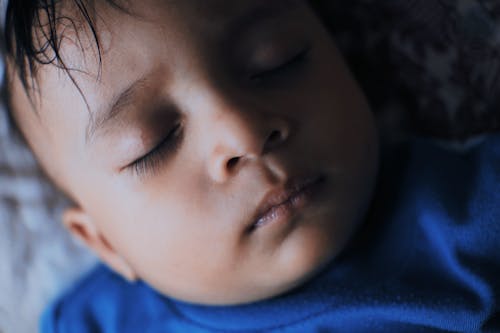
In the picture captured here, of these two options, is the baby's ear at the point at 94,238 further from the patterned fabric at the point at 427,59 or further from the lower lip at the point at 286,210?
the patterned fabric at the point at 427,59

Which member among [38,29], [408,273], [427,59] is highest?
[38,29]

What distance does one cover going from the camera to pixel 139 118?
78 cm

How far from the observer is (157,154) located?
80 cm

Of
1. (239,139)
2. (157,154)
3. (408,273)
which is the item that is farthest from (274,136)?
(408,273)

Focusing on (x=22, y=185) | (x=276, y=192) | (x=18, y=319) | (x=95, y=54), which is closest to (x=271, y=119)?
(x=276, y=192)

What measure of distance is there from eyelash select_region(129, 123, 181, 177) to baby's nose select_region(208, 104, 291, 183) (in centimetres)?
6

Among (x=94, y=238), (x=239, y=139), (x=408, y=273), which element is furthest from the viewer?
(x=94, y=238)

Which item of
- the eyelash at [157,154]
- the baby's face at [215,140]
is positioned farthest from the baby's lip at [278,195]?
the eyelash at [157,154]

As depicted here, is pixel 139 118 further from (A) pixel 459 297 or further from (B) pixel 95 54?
(A) pixel 459 297

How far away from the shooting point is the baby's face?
2.53ft

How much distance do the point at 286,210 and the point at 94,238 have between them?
1.21 ft

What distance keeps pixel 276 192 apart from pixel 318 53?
227 millimetres

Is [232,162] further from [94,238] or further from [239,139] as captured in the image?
[94,238]

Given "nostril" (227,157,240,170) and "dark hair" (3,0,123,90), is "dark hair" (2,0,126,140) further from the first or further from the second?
"nostril" (227,157,240,170)
